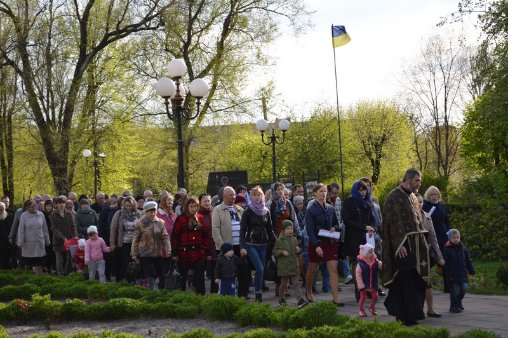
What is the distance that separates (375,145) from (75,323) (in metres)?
53.4

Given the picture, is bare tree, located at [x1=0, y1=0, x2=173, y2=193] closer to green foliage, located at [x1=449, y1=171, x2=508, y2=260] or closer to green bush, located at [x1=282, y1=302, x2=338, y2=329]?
green foliage, located at [x1=449, y1=171, x2=508, y2=260]

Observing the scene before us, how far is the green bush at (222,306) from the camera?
10.8m

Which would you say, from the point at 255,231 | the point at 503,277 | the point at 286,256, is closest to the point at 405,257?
the point at 286,256

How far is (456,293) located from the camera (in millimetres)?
11172

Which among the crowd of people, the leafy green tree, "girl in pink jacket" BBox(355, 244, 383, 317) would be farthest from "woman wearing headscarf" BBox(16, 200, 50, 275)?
the leafy green tree

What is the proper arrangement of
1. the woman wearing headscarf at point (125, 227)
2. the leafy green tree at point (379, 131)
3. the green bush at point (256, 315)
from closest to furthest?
the green bush at point (256, 315) < the woman wearing headscarf at point (125, 227) < the leafy green tree at point (379, 131)

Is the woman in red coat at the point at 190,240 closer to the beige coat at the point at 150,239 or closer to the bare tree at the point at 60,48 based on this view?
the beige coat at the point at 150,239

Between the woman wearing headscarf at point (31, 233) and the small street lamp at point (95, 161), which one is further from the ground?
the small street lamp at point (95, 161)

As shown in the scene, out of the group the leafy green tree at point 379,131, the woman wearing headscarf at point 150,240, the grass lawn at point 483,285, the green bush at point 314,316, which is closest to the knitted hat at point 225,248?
the woman wearing headscarf at point 150,240

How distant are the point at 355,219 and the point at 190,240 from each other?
271 cm

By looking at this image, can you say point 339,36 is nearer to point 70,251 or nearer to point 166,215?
point 70,251

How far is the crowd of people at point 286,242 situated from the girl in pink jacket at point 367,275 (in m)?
0.01

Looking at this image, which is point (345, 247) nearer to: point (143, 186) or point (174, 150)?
point (174, 150)

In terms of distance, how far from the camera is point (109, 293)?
1315 cm
